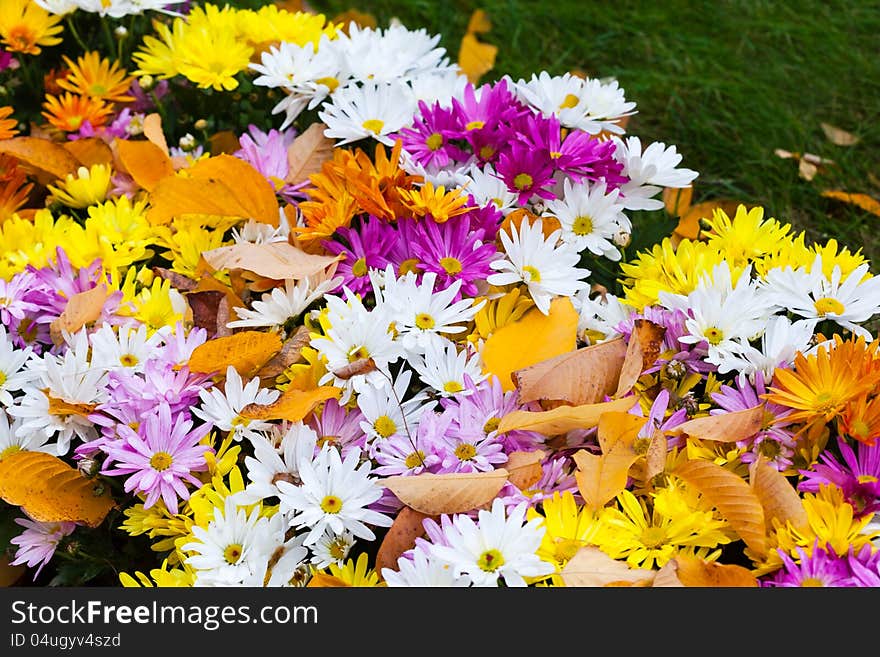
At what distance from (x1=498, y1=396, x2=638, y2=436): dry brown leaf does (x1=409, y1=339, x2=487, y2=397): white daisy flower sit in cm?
9

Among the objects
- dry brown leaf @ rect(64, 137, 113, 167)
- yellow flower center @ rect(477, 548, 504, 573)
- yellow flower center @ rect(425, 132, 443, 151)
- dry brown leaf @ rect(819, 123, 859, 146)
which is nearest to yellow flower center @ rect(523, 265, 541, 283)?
yellow flower center @ rect(425, 132, 443, 151)

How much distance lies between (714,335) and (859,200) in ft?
3.38

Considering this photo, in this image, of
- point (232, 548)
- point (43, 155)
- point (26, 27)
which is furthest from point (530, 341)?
point (26, 27)

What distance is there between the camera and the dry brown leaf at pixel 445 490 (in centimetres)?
108

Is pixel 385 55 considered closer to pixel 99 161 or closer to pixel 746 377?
pixel 99 161

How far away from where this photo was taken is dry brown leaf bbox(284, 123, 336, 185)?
163cm

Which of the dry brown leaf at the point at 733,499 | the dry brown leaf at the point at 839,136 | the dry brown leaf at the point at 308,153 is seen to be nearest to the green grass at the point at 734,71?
the dry brown leaf at the point at 839,136

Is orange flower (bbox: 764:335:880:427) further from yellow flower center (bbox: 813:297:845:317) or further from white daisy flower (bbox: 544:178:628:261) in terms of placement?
white daisy flower (bbox: 544:178:628:261)

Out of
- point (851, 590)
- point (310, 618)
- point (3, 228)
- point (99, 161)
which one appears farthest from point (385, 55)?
point (851, 590)

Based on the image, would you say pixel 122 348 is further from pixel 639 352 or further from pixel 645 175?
Answer: pixel 645 175

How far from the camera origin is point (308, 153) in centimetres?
164

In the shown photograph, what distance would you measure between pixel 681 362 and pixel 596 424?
16cm

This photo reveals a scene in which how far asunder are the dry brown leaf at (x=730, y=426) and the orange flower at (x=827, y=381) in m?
0.03

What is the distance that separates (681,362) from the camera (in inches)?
49.2
